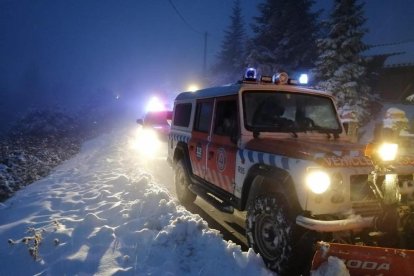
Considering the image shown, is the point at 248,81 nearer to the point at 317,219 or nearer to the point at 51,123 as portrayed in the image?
the point at 317,219

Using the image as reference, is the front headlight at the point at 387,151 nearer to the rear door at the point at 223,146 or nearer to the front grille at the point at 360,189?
the front grille at the point at 360,189

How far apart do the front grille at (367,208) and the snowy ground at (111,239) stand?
0.82m

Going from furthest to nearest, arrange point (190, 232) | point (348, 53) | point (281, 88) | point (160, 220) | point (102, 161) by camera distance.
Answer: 1. point (348, 53)
2. point (102, 161)
3. point (281, 88)
4. point (160, 220)
5. point (190, 232)

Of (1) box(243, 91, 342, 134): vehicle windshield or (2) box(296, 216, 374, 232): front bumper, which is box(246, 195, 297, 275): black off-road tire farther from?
(1) box(243, 91, 342, 134): vehicle windshield

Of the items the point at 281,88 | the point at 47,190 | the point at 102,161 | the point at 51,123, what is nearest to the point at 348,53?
the point at 102,161

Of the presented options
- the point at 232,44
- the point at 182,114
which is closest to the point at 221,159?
the point at 182,114

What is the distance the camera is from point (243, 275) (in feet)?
13.2

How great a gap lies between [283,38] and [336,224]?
28129 millimetres

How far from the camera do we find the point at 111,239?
16.2 feet

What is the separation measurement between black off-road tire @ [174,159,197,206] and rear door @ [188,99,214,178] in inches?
20.5

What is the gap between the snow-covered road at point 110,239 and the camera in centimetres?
419

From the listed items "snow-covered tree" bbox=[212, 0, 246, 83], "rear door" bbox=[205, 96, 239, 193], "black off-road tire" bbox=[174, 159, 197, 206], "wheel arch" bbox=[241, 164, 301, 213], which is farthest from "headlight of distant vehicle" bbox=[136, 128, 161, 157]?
"snow-covered tree" bbox=[212, 0, 246, 83]

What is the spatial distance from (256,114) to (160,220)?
214cm

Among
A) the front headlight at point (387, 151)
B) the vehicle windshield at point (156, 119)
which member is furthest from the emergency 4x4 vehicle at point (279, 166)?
the vehicle windshield at point (156, 119)
